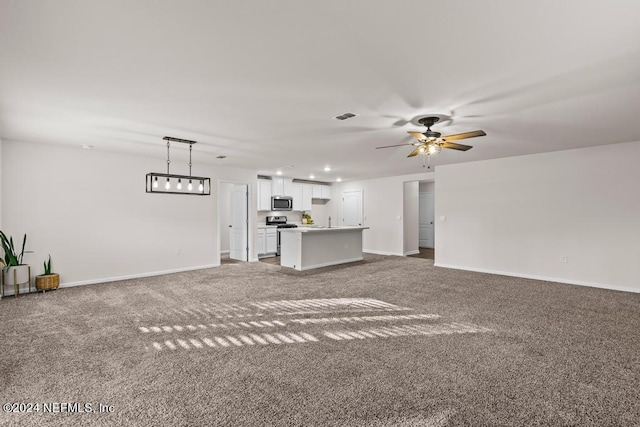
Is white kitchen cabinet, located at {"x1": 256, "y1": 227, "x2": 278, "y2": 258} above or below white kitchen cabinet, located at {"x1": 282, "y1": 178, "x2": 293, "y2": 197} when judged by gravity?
below

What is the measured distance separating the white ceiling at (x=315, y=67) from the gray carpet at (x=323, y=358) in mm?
2430

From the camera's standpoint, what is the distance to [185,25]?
6.46 feet

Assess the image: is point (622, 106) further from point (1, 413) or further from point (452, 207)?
point (1, 413)

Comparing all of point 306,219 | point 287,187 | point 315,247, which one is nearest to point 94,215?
point 315,247

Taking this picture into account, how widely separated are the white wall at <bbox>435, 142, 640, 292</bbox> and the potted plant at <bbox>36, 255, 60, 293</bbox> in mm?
7649

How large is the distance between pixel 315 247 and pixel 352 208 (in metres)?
3.69

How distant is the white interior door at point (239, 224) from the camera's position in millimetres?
8258

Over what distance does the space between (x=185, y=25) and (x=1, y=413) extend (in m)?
2.73

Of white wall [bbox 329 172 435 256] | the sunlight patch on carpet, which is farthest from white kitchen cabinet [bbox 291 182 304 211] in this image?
the sunlight patch on carpet

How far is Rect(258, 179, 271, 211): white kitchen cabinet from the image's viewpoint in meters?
8.97

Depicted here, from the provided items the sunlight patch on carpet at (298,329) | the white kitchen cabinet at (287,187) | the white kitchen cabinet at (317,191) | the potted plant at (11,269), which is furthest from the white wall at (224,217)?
the sunlight patch on carpet at (298,329)

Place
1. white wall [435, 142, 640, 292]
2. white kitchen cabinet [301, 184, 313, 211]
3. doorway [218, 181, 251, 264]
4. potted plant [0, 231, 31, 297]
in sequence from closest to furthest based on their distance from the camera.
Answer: potted plant [0, 231, 31, 297]
white wall [435, 142, 640, 292]
doorway [218, 181, 251, 264]
white kitchen cabinet [301, 184, 313, 211]

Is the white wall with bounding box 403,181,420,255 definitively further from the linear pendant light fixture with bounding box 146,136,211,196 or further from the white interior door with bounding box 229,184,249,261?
the linear pendant light fixture with bounding box 146,136,211,196

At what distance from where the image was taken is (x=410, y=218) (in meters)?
9.64
